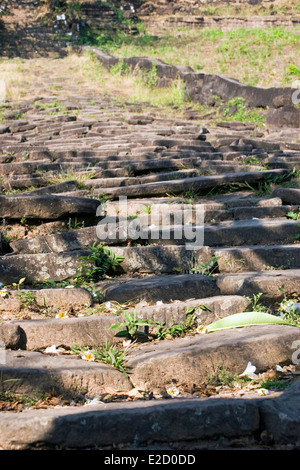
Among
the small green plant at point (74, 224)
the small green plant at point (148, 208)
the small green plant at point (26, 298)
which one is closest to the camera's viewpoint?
the small green plant at point (26, 298)

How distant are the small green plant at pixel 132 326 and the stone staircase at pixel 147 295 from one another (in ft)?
0.10

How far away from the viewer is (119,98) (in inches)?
482

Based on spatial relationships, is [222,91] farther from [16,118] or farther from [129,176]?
[129,176]

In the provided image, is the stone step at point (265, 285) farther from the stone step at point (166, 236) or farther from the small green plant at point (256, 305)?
the stone step at point (166, 236)

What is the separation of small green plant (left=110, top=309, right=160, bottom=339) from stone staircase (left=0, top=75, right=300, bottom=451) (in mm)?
31

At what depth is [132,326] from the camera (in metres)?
2.67

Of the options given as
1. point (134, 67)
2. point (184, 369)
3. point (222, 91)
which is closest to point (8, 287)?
point (184, 369)

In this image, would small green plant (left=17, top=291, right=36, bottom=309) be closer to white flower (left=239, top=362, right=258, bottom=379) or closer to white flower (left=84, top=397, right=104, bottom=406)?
white flower (left=84, top=397, right=104, bottom=406)

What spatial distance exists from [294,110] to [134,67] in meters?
7.53

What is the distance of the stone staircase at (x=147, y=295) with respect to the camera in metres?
1.91

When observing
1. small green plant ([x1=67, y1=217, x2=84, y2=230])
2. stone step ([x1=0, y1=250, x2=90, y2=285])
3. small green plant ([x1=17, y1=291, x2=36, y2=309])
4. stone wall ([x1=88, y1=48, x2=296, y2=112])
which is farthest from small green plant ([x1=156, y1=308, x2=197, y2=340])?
stone wall ([x1=88, y1=48, x2=296, y2=112])

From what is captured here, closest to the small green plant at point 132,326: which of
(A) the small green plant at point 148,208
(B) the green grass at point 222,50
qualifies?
(A) the small green plant at point 148,208

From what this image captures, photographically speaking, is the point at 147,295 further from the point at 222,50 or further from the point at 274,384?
the point at 222,50

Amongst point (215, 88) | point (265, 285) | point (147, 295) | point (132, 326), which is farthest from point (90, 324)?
point (215, 88)
